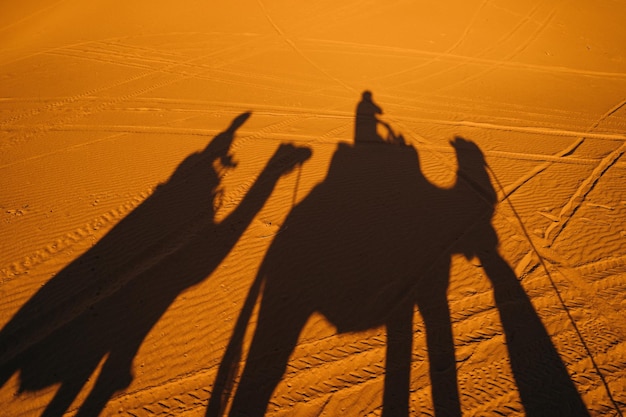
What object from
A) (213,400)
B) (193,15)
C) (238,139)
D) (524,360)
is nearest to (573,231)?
(524,360)

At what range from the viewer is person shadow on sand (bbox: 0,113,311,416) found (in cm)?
382

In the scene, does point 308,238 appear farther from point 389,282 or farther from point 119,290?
point 119,290

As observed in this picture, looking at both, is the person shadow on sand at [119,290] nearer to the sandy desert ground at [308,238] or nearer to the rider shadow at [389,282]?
the sandy desert ground at [308,238]

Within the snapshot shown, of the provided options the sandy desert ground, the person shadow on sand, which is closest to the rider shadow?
the sandy desert ground

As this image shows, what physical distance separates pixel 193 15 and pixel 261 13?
2786 millimetres

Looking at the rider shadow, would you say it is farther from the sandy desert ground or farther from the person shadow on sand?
the person shadow on sand

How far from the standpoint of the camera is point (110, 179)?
6.49 m

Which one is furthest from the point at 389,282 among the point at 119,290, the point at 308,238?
the point at 119,290

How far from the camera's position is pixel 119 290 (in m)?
4.63

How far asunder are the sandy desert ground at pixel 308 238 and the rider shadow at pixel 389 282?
3 cm

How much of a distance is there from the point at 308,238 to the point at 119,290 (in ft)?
8.64

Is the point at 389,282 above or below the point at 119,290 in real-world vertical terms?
below

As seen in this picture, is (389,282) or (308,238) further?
(308,238)

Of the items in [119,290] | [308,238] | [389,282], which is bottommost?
[389,282]
